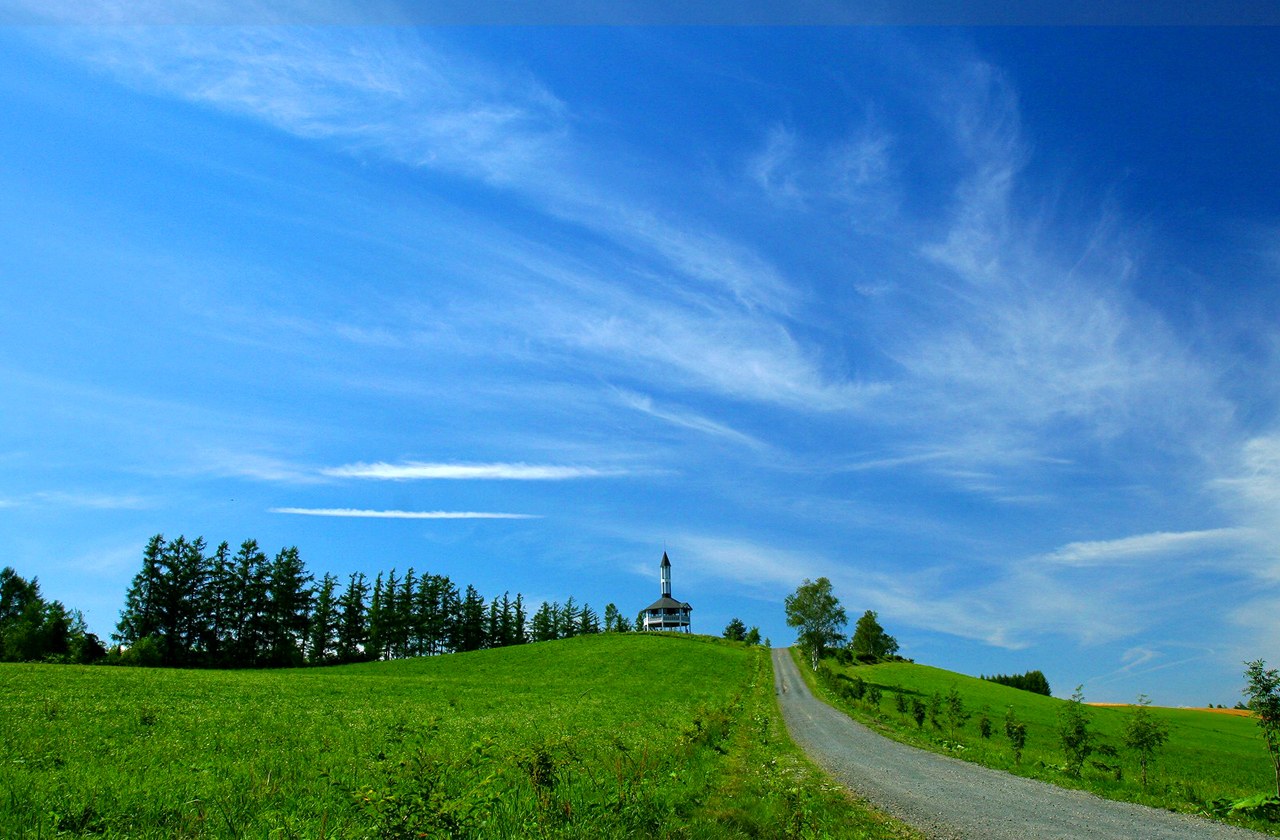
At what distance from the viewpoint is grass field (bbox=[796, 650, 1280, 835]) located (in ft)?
71.6

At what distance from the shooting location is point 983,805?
16.8 metres

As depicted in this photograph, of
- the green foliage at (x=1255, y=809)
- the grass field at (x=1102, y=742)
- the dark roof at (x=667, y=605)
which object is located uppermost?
the dark roof at (x=667, y=605)

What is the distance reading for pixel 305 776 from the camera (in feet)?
48.9

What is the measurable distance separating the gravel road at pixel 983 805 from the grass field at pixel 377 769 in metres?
1.38

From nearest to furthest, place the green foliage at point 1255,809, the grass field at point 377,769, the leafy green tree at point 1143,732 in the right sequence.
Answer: the grass field at point 377,769
the green foliage at point 1255,809
the leafy green tree at point 1143,732

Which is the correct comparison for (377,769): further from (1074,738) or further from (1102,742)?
(1102,742)

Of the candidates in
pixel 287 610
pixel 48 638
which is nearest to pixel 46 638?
pixel 48 638

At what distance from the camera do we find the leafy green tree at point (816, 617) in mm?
101688

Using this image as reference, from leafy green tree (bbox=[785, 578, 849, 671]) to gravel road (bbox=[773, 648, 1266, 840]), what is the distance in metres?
77.2

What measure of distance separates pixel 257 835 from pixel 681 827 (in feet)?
21.7

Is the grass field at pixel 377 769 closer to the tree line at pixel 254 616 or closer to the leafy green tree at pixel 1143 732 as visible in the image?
the leafy green tree at pixel 1143 732

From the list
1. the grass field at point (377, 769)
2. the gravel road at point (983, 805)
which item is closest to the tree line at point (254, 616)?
the grass field at point (377, 769)

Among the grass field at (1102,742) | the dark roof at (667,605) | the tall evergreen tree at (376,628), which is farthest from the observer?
the dark roof at (667,605)

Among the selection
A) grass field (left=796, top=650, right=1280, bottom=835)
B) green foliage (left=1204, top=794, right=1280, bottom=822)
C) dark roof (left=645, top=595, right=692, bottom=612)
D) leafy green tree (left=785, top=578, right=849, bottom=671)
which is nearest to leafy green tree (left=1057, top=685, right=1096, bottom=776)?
grass field (left=796, top=650, right=1280, bottom=835)
